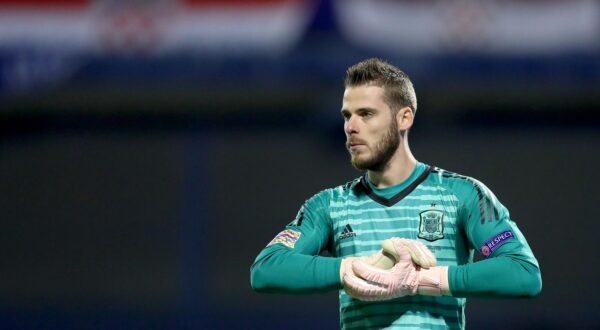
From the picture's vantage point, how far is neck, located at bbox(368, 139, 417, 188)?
3980 millimetres

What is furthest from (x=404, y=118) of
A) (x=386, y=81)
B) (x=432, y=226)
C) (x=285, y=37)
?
(x=285, y=37)

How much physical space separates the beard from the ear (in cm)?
4

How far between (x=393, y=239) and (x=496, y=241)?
41 centimetres

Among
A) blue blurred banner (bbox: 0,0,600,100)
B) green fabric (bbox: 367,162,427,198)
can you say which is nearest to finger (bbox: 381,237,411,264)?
green fabric (bbox: 367,162,427,198)

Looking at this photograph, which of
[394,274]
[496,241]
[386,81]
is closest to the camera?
[394,274]

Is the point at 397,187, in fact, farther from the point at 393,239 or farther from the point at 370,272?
the point at 370,272

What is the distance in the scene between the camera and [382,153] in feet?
12.9

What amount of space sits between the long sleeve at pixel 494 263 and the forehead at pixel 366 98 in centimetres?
55

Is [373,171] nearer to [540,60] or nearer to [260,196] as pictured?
[540,60]

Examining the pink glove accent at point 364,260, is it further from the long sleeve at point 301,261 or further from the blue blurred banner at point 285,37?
the blue blurred banner at point 285,37

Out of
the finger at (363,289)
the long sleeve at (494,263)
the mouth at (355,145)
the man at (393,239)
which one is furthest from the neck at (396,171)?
the finger at (363,289)

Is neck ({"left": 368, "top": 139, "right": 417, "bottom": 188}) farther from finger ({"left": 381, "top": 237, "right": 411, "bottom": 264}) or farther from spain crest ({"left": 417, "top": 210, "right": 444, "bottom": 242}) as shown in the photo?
finger ({"left": 381, "top": 237, "right": 411, "bottom": 264})

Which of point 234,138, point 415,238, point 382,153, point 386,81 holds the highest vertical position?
point 234,138

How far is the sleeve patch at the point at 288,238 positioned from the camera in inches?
152
